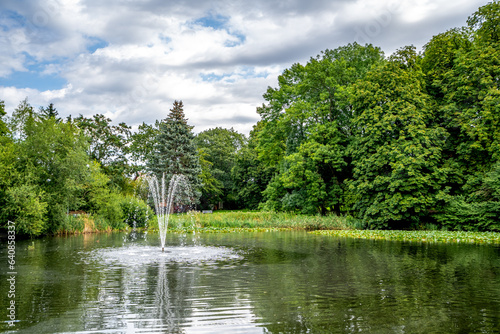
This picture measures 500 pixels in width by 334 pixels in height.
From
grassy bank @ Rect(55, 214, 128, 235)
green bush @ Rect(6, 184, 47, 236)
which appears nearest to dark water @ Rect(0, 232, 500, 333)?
green bush @ Rect(6, 184, 47, 236)

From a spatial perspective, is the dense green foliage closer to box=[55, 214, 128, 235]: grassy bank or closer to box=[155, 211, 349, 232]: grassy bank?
box=[155, 211, 349, 232]: grassy bank

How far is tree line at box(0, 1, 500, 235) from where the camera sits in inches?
1079

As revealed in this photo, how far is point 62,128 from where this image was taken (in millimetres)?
32594

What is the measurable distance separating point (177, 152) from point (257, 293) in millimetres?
39514

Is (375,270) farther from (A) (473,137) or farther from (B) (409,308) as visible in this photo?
(A) (473,137)

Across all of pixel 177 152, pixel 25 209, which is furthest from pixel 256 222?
pixel 177 152

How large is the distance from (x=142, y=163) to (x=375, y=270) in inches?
1890

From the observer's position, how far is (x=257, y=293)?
8852 mm

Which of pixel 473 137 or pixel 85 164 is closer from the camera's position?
pixel 473 137

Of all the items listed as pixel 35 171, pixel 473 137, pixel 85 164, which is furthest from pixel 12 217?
pixel 473 137

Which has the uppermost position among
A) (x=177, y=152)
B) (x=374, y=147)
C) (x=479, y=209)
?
(x=177, y=152)

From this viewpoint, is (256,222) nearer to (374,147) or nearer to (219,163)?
(374,147)

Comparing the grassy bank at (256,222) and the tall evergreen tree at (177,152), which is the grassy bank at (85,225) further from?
the tall evergreen tree at (177,152)

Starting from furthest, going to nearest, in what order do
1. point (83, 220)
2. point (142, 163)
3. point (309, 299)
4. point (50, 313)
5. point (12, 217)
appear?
point (142, 163) → point (83, 220) → point (12, 217) → point (309, 299) → point (50, 313)
